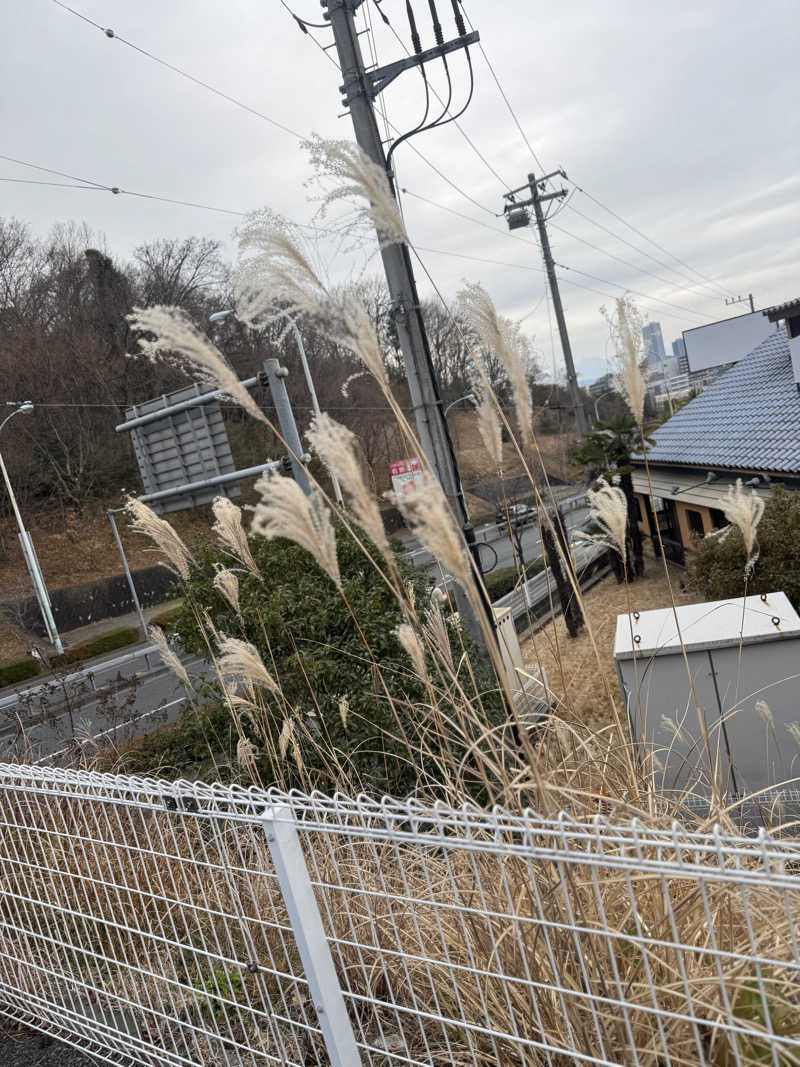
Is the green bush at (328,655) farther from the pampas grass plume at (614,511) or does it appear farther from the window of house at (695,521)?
the window of house at (695,521)

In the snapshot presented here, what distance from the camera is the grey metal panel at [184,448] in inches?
381

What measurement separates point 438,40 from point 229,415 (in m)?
Answer: 28.8

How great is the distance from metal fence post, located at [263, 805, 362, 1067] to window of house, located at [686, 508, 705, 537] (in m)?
14.4

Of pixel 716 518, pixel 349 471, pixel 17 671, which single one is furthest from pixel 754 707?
pixel 17 671

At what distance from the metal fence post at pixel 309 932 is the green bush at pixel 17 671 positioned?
18.7 metres

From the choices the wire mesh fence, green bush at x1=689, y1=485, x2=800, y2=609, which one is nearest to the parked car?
the wire mesh fence

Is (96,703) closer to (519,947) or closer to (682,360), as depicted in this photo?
(519,947)

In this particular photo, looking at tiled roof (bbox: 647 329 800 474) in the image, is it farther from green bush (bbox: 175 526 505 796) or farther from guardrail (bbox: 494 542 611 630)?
green bush (bbox: 175 526 505 796)

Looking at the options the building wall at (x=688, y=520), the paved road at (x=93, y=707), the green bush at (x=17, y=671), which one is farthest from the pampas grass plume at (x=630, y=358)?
the green bush at (x=17, y=671)

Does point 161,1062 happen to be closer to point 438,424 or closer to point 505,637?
point 438,424

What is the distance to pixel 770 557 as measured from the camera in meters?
10.1

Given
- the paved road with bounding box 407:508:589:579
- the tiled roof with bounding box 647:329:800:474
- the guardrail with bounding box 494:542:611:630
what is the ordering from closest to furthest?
the tiled roof with bounding box 647:329:800:474, the guardrail with bounding box 494:542:611:630, the paved road with bounding box 407:508:589:579

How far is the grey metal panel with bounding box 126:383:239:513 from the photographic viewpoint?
968cm

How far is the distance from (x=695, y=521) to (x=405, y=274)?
10.8 metres
